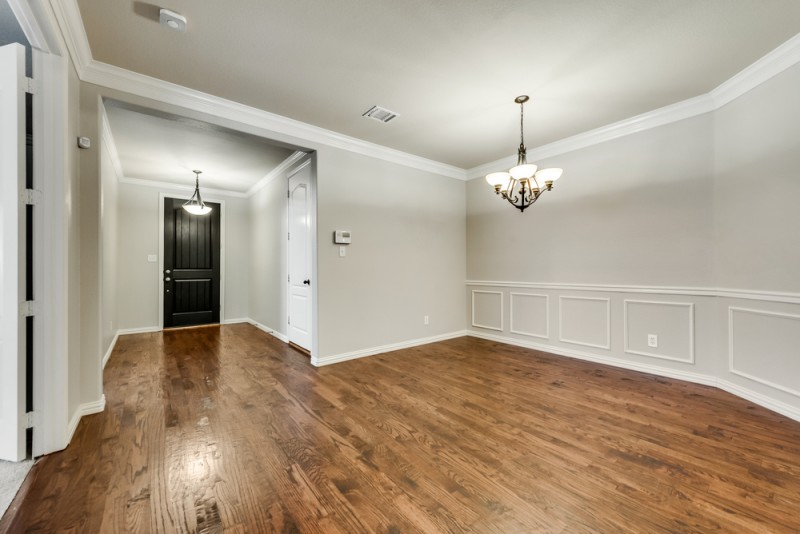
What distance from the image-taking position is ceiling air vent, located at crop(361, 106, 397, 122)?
125 inches

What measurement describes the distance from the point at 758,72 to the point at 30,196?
520 centimetres

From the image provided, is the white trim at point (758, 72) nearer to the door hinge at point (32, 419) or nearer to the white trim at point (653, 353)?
the white trim at point (653, 353)

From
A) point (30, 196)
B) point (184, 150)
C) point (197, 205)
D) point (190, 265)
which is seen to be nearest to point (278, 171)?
point (184, 150)

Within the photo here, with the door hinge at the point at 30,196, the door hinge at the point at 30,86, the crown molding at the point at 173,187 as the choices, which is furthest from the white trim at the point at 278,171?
the door hinge at the point at 30,196

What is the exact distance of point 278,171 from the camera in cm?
511

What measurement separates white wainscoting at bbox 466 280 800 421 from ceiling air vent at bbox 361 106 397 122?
9.14ft

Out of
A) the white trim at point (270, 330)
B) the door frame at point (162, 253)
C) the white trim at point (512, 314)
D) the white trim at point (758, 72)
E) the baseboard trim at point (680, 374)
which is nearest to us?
the white trim at point (758, 72)

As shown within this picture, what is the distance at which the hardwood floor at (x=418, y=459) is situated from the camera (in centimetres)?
144

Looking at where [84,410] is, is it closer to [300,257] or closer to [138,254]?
[300,257]

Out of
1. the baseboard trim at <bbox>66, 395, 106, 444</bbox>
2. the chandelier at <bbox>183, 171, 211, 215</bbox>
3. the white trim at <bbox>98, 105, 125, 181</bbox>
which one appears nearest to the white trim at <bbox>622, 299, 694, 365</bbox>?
the baseboard trim at <bbox>66, 395, 106, 444</bbox>

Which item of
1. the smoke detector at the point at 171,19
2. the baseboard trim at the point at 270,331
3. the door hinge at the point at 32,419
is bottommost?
the baseboard trim at the point at 270,331

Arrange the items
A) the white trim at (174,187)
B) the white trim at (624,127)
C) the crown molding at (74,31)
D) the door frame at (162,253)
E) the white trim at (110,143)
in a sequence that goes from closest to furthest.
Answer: the crown molding at (74,31)
the white trim at (624,127)
the white trim at (110,143)
the white trim at (174,187)
the door frame at (162,253)

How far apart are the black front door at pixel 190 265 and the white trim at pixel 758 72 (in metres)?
7.40

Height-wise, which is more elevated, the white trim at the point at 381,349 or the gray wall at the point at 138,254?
the gray wall at the point at 138,254
